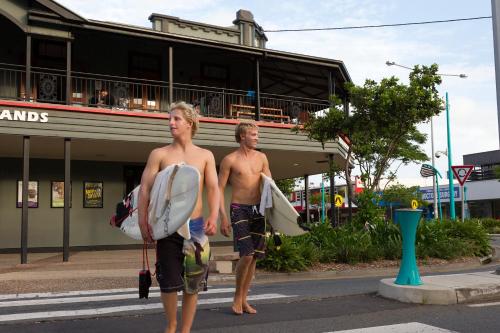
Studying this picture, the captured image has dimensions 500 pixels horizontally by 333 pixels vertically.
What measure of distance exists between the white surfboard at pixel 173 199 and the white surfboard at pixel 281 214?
6.23 ft

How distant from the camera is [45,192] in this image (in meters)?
17.1

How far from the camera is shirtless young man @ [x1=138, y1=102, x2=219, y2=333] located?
3.51 meters

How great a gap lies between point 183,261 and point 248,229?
1653 millimetres

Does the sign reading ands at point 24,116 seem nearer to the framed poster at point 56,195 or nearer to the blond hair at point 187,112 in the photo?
the framed poster at point 56,195

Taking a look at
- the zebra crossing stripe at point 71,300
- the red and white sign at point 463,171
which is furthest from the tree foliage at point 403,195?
the zebra crossing stripe at point 71,300

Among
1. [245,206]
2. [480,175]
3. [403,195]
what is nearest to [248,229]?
[245,206]

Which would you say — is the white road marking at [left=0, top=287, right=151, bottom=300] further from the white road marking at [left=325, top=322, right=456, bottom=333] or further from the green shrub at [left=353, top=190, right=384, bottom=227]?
the green shrub at [left=353, top=190, right=384, bottom=227]

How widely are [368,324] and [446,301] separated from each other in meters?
1.46

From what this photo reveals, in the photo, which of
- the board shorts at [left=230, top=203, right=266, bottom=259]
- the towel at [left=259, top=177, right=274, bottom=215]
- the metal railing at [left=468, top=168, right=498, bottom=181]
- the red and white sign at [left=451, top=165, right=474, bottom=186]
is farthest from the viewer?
the metal railing at [left=468, top=168, right=498, bottom=181]

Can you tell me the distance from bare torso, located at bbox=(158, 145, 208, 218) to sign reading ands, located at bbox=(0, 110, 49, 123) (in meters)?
10.3

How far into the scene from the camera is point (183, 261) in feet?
11.7

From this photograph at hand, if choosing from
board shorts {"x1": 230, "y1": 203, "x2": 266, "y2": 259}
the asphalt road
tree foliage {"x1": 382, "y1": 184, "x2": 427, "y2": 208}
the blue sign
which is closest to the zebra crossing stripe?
the asphalt road

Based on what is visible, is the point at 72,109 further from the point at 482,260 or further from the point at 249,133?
the point at 482,260

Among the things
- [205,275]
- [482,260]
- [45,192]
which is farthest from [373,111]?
[45,192]
